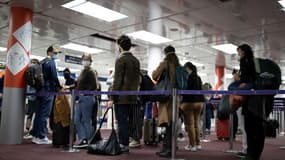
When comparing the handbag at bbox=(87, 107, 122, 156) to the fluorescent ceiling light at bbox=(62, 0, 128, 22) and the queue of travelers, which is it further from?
the fluorescent ceiling light at bbox=(62, 0, 128, 22)

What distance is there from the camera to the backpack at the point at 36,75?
5203mm

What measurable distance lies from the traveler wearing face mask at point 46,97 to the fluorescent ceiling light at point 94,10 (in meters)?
1.27

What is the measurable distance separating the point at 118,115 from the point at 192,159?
1196mm

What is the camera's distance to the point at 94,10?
6418 millimetres

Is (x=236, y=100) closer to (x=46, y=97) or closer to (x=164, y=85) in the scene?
(x=164, y=85)

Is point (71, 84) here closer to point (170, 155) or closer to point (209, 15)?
point (170, 155)

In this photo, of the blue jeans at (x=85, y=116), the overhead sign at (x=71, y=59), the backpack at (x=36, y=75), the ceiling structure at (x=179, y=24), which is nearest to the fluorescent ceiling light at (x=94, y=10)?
the ceiling structure at (x=179, y=24)

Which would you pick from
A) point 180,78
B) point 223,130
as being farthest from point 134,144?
point 223,130

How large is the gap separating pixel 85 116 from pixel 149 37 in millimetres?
4976

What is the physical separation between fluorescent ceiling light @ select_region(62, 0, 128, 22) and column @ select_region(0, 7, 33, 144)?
104cm

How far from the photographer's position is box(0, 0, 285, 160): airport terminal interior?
4.80 meters

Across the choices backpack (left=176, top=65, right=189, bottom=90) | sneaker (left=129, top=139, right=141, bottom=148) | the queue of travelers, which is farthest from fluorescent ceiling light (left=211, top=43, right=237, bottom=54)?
backpack (left=176, top=65, right=189, bottom=90)

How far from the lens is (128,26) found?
7.70 m

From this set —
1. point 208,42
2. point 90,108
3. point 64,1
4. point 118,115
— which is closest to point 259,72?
point 118,115
